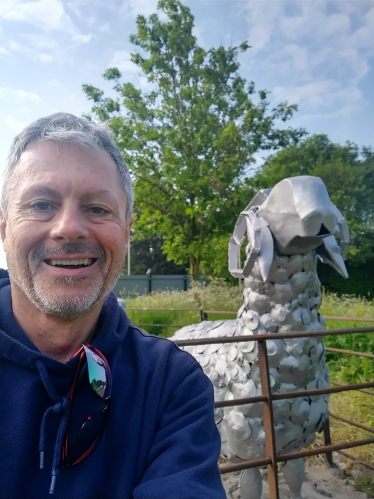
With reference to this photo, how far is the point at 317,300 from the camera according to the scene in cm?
231

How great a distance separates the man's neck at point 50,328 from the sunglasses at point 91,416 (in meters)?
0.10

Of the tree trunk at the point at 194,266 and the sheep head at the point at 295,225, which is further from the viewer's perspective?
the tree trunk at the point at 194,266

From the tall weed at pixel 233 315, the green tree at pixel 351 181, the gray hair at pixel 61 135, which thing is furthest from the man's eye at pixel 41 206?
the green tree at pixel 351 181

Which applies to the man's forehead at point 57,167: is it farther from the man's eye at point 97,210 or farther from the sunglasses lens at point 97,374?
the sunglasses lens at point 97,374

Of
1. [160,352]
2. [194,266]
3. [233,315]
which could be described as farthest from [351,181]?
[160,352]

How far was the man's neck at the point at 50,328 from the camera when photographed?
1.05 m

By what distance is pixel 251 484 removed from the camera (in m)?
2.33

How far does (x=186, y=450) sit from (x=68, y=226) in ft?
1.80

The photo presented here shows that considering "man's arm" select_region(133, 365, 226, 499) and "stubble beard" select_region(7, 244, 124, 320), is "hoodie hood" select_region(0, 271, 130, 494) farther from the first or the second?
"man's arm" select_region(133, 365, 226, 499)

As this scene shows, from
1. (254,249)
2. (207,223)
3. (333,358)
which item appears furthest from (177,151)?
(254,249)

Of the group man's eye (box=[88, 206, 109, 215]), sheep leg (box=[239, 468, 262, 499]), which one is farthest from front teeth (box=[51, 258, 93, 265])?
sheep leg (box=[239, 468, 262, 499])

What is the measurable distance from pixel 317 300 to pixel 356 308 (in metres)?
5.75

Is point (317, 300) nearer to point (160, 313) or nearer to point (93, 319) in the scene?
point (93, 319)

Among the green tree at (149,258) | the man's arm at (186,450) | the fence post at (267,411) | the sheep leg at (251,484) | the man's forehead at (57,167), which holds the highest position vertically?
the green tree at (149,258)
